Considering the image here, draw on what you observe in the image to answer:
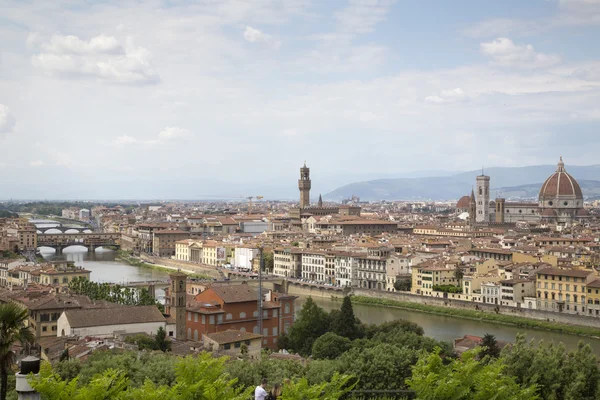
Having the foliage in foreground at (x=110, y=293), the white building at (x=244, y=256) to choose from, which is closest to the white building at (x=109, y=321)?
the foliage in foreground at (x=110, y=293)

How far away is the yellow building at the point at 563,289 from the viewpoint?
21094 mm

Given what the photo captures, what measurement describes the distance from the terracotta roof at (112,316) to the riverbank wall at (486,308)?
10651 mm

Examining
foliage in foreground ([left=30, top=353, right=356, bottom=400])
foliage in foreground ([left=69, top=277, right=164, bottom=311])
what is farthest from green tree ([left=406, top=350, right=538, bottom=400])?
foliage in foreground ([left=69, top=277, right=164, bottom=311])

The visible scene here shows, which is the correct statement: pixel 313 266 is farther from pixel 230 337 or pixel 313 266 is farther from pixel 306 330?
pixel 230 337

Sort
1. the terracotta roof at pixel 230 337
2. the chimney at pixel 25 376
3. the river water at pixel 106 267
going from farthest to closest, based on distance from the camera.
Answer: the river water at pixel 106 267
the terracotta roof at pixel 230 337
the chimney at pixel 25 376

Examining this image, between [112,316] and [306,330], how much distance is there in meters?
3.77

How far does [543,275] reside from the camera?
2214cm

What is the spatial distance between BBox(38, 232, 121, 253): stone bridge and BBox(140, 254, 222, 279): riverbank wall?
7.06 meters

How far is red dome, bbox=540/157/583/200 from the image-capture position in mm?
58469

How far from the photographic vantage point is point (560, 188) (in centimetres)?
5853

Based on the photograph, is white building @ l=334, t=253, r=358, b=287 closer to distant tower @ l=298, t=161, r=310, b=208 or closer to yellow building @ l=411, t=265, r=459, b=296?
yellow building @ l=411, t=265, r=459, b=296

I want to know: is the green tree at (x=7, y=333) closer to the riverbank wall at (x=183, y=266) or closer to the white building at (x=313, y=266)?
the white building at (x=313, y=266)

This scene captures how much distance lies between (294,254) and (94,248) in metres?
21.4

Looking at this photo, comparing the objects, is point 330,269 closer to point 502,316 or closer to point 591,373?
point 502,316
